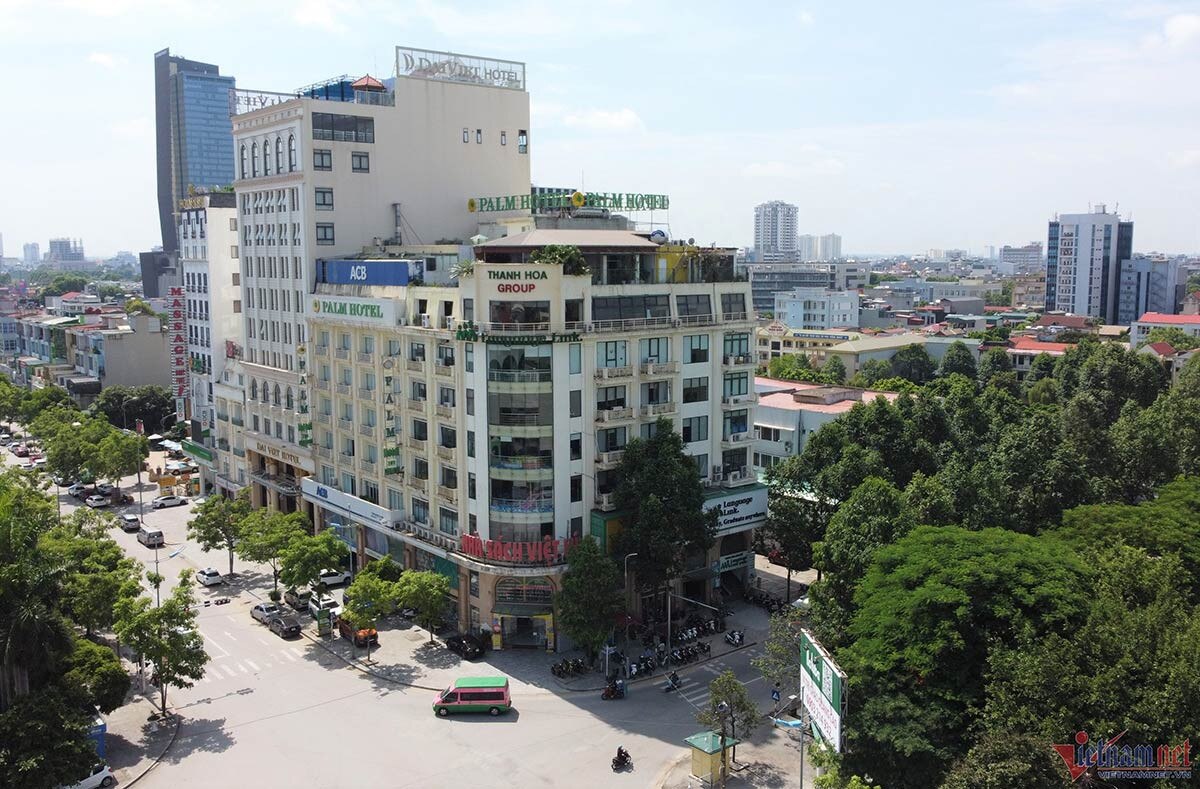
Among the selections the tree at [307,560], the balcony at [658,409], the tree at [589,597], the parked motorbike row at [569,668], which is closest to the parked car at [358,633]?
the tree at [307,560]

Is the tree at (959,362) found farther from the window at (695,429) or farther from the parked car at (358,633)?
the parked car at (358,633)

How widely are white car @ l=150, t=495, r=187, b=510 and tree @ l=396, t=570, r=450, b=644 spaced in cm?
5052

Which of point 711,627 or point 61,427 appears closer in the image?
point 711,627

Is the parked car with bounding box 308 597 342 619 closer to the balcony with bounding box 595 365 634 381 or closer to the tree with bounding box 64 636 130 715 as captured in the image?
the tree with bounding box 64 636 130 715

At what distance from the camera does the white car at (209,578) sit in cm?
7144

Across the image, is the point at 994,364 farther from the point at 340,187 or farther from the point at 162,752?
the point at 162,752

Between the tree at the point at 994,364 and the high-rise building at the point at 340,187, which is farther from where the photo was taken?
the tree at the point at 994,364

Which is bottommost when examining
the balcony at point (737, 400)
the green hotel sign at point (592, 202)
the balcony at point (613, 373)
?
the balcony at point (737, 400)

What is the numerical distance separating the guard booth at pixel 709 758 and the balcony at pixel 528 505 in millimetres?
17690

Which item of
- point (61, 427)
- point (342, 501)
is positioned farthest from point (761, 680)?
point (61, 427)

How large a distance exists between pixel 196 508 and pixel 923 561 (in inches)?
2235

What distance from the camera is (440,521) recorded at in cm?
6253

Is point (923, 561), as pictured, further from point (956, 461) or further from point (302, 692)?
point (302, 692)

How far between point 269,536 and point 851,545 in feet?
126
